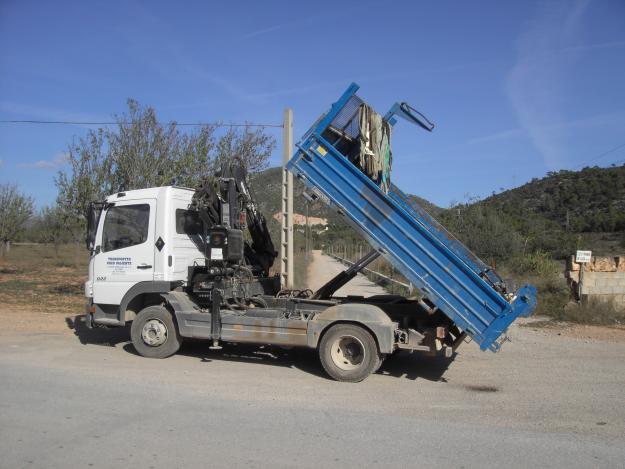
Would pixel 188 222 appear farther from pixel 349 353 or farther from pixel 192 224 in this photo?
pixel 349 353

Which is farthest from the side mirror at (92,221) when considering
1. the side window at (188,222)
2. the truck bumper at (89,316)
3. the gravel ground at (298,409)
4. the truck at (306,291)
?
the gravel ground at (298,409)

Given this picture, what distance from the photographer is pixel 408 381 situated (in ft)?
24.1

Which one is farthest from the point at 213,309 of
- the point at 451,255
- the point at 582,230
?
the point at 582,230

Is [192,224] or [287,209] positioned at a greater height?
[287,209]

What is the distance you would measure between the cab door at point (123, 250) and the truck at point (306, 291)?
20mm

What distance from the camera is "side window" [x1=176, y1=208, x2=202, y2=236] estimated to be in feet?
28.5

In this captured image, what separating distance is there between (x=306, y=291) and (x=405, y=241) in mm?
2696

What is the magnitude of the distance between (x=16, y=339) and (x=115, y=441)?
20.8ft

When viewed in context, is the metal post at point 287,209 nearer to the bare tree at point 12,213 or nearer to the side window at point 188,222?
the side window at point 188,222

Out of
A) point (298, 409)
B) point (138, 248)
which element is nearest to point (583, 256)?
point (298, 409)

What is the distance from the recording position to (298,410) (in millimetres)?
5902

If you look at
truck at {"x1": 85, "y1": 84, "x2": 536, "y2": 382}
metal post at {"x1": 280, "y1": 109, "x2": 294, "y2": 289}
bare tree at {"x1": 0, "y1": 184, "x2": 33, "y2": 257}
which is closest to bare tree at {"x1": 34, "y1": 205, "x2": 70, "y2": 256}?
bare tree at {"x1": 0, "y1": 184, "x2": 33, "y2": 257}

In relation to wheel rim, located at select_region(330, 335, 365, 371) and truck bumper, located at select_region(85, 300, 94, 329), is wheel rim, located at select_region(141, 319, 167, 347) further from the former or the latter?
wheel rim, located at select_region(330, 335, 365, 371)

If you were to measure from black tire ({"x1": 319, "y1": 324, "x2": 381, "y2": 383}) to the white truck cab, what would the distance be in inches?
109
